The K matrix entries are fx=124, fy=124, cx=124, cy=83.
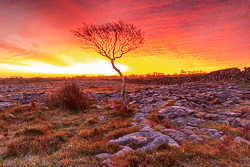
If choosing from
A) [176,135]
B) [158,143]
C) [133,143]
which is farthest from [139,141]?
[176,135]

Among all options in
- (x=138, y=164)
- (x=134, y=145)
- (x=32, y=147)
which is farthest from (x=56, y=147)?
(x=138, y=164)

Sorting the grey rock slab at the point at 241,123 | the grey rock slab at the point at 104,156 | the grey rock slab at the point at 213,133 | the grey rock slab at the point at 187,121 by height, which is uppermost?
the grey rock slab at the point at 241,123

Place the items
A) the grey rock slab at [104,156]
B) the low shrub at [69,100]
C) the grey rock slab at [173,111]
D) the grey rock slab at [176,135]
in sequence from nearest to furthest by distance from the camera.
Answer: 1. the grey rock slab at [104,156]
2. the grey rock slab at [176,135]
3. the grey rock slab at [173,111]
4. the low shrub at [69,100]

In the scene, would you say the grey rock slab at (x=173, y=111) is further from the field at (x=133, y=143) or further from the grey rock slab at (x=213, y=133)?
the grey rock slab at (x=213, y=133)

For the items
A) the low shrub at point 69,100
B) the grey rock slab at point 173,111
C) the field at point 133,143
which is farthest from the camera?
the low shrub at point 69,100

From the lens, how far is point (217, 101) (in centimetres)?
873

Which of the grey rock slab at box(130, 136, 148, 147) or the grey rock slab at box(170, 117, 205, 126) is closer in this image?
the grey rock slab at box(130, 136, 148, 147)

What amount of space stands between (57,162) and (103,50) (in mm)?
6396

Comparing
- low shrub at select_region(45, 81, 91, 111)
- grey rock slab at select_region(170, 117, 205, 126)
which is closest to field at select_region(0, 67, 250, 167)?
grey rock slab at select_region(170, 117, 205, 126)

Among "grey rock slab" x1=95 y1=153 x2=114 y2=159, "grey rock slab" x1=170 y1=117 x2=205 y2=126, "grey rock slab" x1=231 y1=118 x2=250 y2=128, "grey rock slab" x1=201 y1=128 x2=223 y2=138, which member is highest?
"grey rock slab" x1=231 y1=118 x2=250 y2=128

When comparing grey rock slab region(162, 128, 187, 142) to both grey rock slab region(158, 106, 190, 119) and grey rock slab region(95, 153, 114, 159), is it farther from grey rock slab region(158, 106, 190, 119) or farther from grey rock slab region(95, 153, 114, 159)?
grey rock slab region(95, 153, 114, 159)

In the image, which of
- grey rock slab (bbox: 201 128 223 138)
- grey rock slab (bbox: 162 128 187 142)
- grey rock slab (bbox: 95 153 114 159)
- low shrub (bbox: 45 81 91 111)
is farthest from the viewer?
low shrub (bbox: 45 81 91 111)

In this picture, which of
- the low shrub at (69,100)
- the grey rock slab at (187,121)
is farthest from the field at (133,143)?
the low shrub at (69,100)

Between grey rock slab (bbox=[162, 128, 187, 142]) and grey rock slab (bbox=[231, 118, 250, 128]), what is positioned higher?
grey rock slab (bbox=[231, 118, 250, 128])
